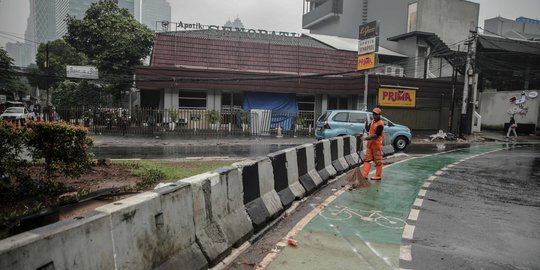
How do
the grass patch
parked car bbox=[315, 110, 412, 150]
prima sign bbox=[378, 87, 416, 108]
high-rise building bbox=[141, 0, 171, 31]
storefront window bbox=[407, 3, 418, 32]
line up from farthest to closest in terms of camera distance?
1. high-rise building bbox=[141, 0, 171, 31]
2. storefront window bbox=[407, 3, 418, 32]
3. prima sign bbox=[378, 87, 416, 108]
4. parked car bbox=[315, 110, 412, 150]
5. the grass patch

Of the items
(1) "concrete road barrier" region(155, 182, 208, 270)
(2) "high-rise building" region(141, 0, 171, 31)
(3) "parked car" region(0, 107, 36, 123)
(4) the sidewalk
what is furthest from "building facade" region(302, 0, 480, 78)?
(2) "high-rise building" region(141, 0, 171, 31)

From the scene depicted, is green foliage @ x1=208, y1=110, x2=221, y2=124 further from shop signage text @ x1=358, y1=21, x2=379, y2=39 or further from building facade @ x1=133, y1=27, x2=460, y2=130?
shop signage text @ x1=358, y1=21, x2=379, y2=39

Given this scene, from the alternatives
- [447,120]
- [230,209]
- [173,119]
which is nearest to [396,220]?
[230,209]

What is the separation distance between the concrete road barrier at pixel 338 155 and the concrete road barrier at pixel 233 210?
5394 mm

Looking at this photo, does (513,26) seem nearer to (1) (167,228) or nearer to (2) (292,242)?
(2) (292,242)

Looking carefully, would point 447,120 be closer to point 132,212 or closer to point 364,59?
point 364,59

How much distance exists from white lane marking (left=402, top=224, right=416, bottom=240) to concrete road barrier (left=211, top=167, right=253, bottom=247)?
7.01 feet

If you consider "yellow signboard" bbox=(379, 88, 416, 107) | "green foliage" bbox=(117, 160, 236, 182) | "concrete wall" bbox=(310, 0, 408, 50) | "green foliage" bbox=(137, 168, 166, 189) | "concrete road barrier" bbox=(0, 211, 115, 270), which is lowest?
"green foliage" bbox=(117, 160, 236, 182)

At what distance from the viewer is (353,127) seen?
1655 centimetres

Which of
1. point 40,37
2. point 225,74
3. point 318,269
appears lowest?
point 318,269

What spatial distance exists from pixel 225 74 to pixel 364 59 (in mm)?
9599

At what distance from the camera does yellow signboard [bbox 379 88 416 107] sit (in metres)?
25.8

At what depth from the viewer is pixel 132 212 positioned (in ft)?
9.80

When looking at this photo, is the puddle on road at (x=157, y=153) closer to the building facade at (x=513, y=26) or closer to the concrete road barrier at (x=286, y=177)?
the concrete road barrier at (x=286, y=177)
